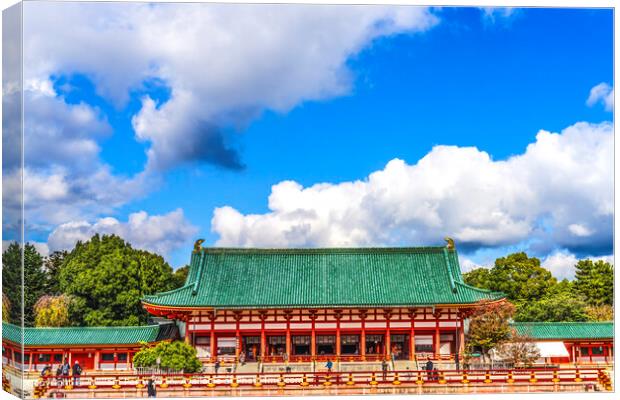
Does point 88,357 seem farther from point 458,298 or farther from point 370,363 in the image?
point 458,298

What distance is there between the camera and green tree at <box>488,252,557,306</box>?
140 ft

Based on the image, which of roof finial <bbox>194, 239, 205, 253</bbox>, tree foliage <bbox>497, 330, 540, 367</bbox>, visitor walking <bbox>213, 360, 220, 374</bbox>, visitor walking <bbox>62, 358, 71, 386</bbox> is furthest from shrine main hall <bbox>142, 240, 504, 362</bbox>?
visitor walking <bbox>62, 358, 71, 386</bbox>

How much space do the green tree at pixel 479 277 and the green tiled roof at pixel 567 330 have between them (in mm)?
13150

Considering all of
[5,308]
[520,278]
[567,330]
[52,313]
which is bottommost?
[567,330]

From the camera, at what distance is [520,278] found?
43406 mm

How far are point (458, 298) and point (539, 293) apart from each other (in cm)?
1540

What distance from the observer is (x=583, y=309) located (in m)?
37.8

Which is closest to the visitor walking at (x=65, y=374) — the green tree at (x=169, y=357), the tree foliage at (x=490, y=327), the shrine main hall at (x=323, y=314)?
the green tree at (x=169, y=357)

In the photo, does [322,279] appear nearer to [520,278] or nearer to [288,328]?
[288,328]

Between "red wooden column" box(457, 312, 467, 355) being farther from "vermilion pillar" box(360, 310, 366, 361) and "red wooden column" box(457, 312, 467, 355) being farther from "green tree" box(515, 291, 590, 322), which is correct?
"green tree" box(515, 291, 590, 322)

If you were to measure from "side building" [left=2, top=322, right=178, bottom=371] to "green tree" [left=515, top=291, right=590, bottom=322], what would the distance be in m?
20.5

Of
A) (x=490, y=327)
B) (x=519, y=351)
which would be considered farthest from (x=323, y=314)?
(x=519, y=351)

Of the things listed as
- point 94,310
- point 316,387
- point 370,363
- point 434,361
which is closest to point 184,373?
point 316,387

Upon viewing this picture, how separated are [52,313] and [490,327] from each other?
22705 mm
